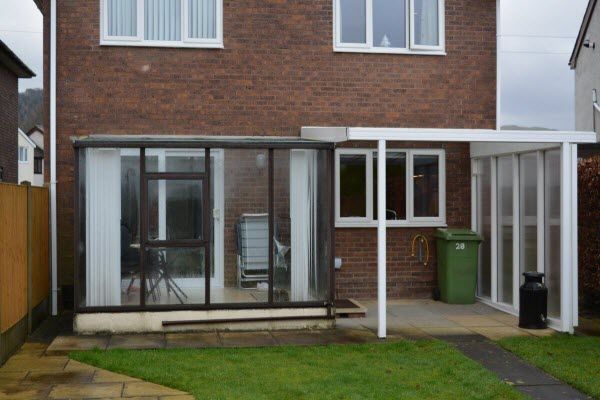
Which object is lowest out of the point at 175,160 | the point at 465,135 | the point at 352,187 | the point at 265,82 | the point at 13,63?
the point at 352,187

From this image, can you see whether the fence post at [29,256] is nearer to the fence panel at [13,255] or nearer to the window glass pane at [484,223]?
the fence panel at [13,255]

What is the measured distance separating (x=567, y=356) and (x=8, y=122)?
854 inches

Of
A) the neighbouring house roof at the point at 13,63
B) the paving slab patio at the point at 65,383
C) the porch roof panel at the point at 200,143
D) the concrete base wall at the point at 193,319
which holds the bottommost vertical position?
the paving slab patio at the point at 65,383

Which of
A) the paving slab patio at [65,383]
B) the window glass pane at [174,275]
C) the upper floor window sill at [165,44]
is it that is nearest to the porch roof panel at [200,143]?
the window glass pane at [174,275]

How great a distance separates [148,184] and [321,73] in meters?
4.00

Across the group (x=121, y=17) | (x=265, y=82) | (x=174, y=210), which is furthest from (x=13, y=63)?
(x=174, y=210)

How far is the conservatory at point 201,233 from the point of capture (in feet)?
36.7

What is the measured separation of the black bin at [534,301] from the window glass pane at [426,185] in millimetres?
3139

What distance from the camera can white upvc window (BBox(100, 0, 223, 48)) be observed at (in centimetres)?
1341

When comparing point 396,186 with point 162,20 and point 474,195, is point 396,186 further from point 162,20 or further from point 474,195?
point 162,20

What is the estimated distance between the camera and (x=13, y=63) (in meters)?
24.8

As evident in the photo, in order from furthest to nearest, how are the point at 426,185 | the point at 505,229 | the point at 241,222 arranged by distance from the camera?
the point at 426,185, the point at 505,229, the point at 241,222

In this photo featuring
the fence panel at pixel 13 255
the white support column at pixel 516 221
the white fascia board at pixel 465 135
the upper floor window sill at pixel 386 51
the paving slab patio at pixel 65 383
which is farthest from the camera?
the upper floor window sill at pixel 386 51

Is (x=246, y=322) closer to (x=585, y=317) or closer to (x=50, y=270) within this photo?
(x=50, y=270)
